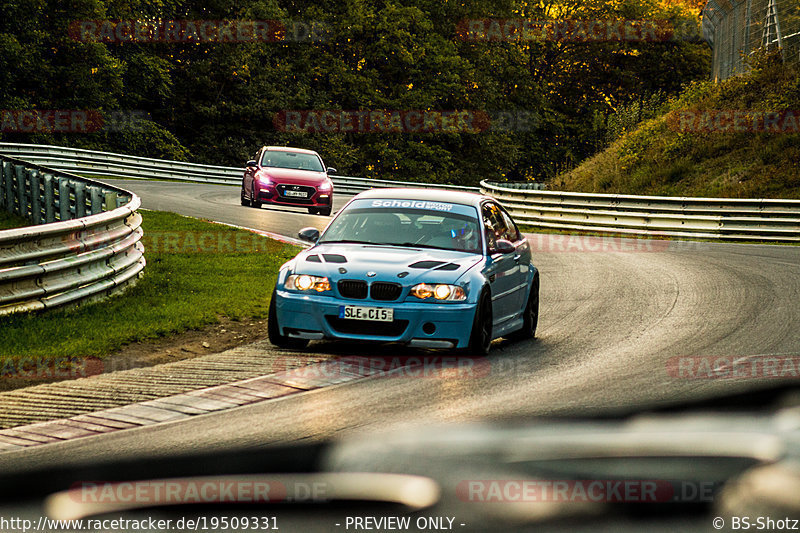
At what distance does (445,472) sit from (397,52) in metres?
58.8

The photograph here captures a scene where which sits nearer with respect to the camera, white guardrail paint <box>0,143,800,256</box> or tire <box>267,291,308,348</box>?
tire <box>267,291,308,348</box>

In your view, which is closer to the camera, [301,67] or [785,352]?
[785,352]

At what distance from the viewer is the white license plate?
8.80 m

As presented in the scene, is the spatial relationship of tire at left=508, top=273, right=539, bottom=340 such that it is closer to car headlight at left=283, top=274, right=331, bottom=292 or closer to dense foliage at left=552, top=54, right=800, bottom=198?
car headlight at left=283, top=274, right=331, bottom=292

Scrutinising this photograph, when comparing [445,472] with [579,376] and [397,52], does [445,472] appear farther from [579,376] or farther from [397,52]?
[397,52]

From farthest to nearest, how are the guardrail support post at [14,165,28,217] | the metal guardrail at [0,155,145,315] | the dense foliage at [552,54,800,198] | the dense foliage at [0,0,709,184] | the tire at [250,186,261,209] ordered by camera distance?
the dense foliage at [0,0,709,184] → the dense foliage at [552,54,800,198] → the tire at [250,186,261,209] → the guardrail support post at [14,165,28,217] → the metal guardrail at [0,155,145,315]

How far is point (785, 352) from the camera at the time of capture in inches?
359

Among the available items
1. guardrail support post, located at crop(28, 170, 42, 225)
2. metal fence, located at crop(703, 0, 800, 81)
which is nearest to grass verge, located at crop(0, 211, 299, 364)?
guardrail support post, located at crop(28, 170, 42, 225)

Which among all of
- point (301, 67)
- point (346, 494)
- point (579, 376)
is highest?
point (301, 67)

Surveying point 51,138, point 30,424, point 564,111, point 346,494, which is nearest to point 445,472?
point 346,494

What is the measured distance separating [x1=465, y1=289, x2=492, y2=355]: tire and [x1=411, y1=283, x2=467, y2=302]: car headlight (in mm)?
190

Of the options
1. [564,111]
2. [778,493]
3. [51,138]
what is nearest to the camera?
[778,493]

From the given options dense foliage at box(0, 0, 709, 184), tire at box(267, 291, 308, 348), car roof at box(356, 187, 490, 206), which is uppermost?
dense foliage at box(0, 0, 709, 184)

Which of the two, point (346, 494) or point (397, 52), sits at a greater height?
point (397, 52)
